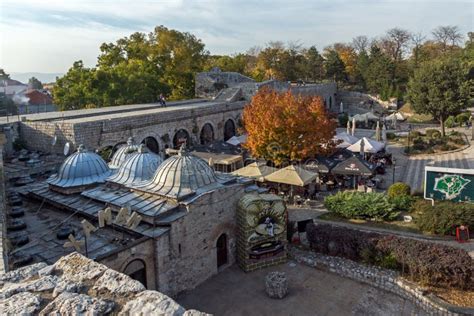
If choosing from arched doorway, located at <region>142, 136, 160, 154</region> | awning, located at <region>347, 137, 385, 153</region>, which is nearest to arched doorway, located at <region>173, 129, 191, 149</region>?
arched doorway, located at <region>142, 136, 160, 154</region>

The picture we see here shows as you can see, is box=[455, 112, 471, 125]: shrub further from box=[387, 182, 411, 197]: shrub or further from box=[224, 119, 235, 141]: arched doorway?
box=[387, 182, 411, 197]: shrub

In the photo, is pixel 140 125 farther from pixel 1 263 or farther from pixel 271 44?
pixel 271 44

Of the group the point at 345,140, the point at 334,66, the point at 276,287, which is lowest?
the point at 276,287

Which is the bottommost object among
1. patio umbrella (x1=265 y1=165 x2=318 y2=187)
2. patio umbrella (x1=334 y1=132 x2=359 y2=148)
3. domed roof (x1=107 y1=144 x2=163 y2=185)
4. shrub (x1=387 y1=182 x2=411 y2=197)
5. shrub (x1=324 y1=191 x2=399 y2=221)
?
shrub (x1=324 y1=191 x2=399 y2=221)

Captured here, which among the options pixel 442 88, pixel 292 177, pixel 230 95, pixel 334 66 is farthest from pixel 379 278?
pixel 334 66

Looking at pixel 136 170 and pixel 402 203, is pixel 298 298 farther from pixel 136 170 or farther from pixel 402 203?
pixel 402 203

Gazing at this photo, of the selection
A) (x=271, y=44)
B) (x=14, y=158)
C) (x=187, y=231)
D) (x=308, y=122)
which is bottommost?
(x=187, y=231)

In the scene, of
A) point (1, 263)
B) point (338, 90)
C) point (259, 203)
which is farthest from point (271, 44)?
point (1, 263)
